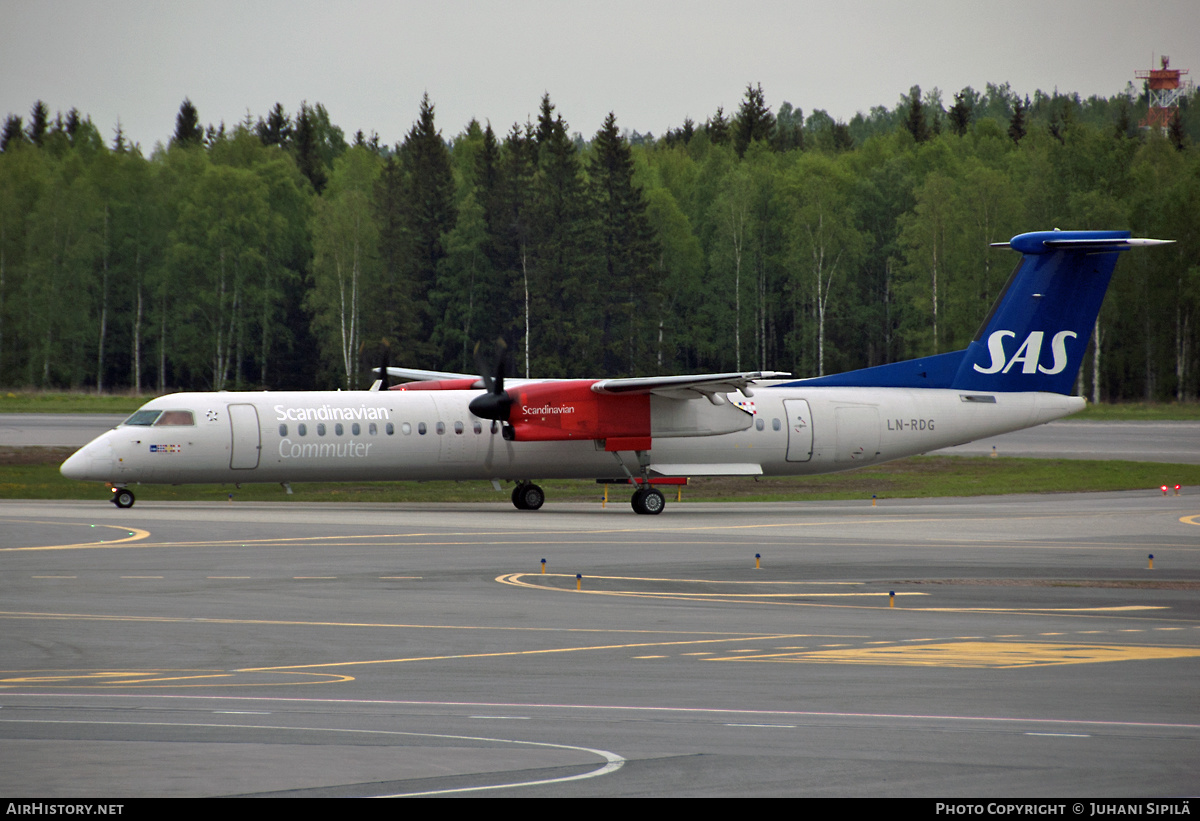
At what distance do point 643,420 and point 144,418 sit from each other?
12.2 m

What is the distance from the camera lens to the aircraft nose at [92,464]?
96.7 ft

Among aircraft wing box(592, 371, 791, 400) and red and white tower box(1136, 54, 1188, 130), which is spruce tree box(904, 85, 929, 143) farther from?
aircraft wing box(592, 371, 791, 400)

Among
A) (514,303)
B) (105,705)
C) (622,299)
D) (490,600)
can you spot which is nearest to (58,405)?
(514,303)

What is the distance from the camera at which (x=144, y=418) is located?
30141 millimetres

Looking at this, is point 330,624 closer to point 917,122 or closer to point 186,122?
point 917,122

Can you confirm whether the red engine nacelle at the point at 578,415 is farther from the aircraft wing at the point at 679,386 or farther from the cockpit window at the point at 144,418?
the cockpit window at the point at 144,418

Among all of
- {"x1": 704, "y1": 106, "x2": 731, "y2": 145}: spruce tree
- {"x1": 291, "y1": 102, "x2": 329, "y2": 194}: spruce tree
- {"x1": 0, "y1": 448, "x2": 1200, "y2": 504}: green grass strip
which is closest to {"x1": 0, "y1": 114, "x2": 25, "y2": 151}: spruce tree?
{"x1": 291, "y1": 102, "x2": 329, "y2": 194}: spruce tree

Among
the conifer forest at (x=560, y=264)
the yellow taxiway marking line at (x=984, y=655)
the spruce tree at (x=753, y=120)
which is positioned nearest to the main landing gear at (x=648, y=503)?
the yellow taxiway marking line at (x=984, y=655)

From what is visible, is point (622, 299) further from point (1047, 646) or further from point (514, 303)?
point (1047, 646)

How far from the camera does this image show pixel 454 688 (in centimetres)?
1138

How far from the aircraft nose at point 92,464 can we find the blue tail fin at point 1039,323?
17.6 meters

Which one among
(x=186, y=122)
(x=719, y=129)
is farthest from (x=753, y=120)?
(x=186, y=122)

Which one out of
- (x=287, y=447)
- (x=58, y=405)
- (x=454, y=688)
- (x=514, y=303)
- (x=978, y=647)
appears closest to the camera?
(x=454, y=688)

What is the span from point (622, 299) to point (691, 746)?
73.4 metres
